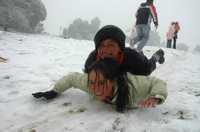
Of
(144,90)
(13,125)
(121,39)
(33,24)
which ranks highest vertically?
(33,24)

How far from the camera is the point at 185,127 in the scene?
2.32m

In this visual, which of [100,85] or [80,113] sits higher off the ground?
[100,85]

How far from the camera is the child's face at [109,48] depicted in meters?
2.68

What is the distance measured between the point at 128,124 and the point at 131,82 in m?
0.53

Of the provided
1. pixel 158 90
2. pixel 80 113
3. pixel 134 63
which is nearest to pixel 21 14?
pixel 134 63

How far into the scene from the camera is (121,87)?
2.60m

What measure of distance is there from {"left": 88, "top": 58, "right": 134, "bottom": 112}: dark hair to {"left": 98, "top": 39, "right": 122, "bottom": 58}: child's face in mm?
84

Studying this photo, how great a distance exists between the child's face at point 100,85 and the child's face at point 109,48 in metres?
0.29

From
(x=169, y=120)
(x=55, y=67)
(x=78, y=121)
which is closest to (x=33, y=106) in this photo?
(x=78, y=121)

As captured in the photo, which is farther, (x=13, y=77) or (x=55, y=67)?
(x=55, y=67)

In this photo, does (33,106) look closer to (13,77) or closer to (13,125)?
(13,125)

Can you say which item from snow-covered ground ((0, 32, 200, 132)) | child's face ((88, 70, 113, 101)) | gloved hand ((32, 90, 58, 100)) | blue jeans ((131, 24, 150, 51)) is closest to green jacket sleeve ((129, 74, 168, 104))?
snow-covered ground ((0, 32, 200, 132))

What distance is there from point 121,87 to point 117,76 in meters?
0.14

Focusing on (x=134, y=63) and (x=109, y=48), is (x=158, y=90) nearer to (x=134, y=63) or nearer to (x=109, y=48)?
(x=134, y=63)
